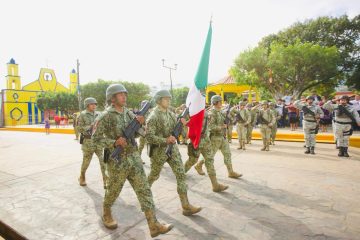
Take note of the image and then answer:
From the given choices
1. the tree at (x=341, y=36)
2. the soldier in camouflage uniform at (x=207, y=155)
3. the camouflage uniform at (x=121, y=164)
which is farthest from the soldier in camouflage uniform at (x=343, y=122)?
the tree at (x=341, y=36)

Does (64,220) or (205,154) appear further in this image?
(205,154)

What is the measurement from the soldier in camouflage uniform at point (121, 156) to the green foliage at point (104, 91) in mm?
42287

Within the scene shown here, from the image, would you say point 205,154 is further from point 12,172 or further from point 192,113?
point 12,172

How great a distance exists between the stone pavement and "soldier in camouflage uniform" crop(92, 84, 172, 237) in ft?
1.45

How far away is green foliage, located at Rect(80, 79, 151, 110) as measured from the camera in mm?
44656

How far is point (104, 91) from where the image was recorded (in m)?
44.7

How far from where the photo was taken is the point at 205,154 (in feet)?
15.4

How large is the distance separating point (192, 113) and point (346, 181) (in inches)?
141

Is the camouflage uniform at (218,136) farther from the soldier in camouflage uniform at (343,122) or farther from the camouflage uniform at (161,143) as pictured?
the soldier in camouflage uniform at (343,122)

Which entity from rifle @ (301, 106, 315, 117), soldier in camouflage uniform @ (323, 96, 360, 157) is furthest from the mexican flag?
soldier in camouflage uniform @ (323, 96, 360, 157)

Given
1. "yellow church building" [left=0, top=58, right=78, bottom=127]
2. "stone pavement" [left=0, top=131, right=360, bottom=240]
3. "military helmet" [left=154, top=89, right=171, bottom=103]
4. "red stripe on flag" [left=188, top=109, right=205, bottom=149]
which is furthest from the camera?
"yellow church building" [left=0, top=58, right=78, bottom=127]

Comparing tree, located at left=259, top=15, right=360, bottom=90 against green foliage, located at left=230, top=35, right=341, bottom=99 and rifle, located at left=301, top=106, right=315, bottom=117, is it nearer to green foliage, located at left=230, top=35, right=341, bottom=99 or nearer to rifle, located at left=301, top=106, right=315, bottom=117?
green foliage, located at left=230, top=35, right=341, bottom=99

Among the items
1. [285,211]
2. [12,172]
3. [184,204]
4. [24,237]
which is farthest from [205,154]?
[12,172]

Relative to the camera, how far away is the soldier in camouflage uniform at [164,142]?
3664mm
